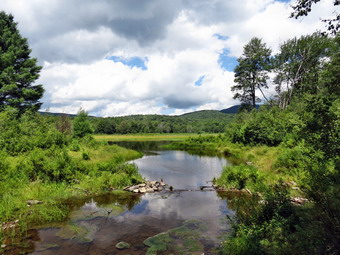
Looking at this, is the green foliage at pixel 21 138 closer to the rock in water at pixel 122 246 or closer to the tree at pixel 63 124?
the rock in water at pixel 122 246

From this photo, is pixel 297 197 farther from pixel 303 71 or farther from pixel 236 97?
pixel 236 97

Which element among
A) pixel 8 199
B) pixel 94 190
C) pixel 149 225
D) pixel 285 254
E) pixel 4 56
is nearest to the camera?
pixel 285 254

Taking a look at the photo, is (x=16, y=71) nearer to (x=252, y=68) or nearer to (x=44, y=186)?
(x=44, y=186)

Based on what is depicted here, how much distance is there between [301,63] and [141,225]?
40735 mm

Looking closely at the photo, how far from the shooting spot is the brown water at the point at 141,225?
8.91m

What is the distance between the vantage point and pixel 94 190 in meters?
16.7

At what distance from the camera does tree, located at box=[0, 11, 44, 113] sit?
3150cm

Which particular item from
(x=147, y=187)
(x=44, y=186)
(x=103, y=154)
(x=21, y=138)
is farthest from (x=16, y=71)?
(x=147, y=187)

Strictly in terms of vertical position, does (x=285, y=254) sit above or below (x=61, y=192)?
above

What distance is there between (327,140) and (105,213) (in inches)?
456

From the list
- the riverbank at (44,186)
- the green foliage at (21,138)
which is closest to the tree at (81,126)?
the green foliage at (21,138)

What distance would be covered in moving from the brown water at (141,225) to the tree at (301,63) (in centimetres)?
3382

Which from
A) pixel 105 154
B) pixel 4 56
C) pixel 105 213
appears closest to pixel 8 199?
pixel 105 213

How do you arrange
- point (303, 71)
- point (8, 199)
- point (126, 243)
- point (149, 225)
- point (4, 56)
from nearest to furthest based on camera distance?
point (126, 243)
point (149, 225)
point (8, 199)
point (4, 56)
point (303, 71)
